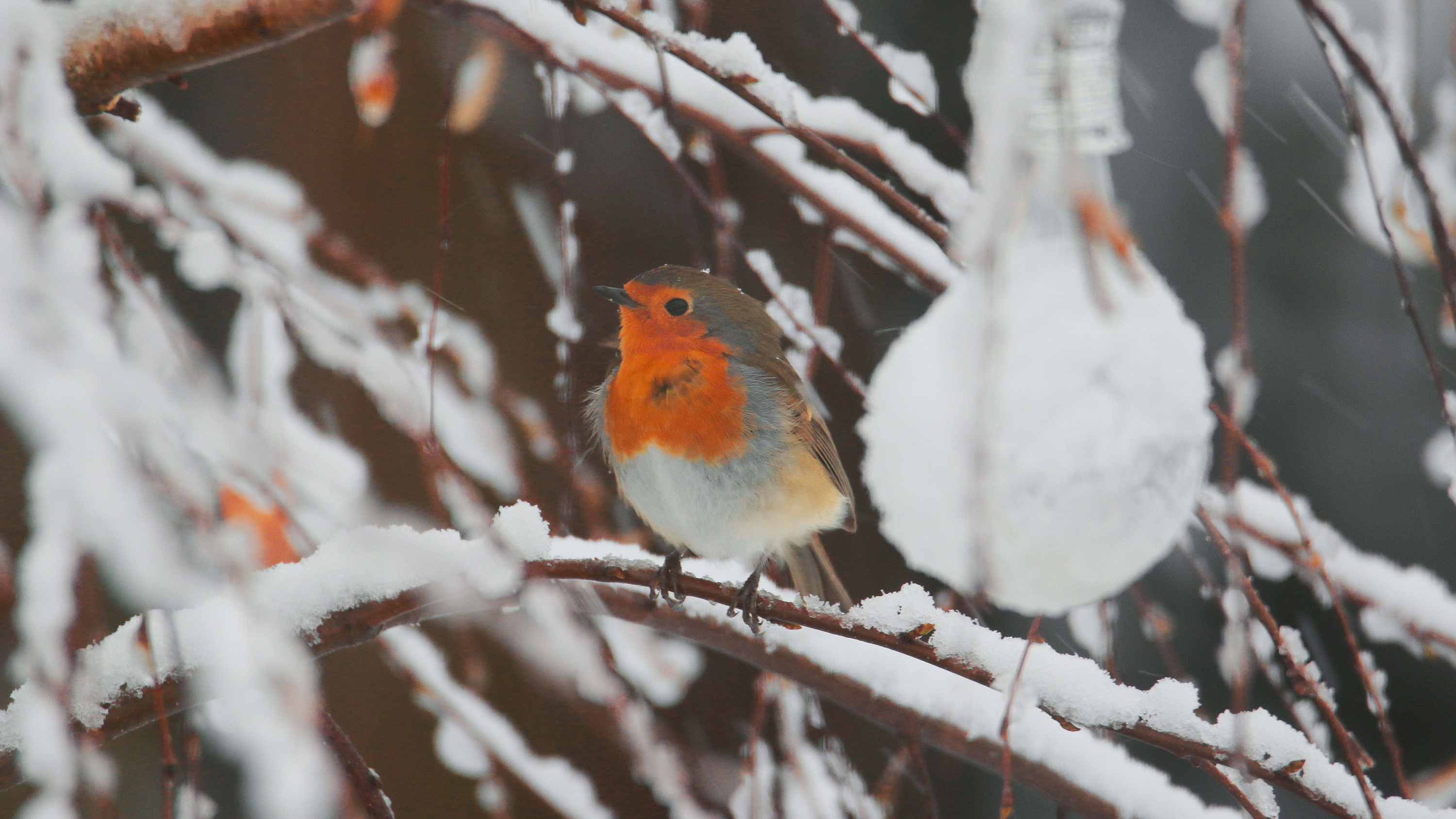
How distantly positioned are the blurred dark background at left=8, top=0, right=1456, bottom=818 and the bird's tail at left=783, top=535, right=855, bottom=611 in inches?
16.5

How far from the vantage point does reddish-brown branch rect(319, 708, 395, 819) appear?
709 mm

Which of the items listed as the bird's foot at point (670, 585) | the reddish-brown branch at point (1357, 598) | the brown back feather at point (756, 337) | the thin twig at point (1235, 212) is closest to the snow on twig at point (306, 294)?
the bird's foot at point (670, 585)

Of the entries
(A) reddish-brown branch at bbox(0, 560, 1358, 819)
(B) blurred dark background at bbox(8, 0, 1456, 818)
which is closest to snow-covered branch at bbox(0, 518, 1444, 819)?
(A) reddish-brown branch at bbox(0, 560, 1358, 819)

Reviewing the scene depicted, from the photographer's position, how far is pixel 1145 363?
357 mm

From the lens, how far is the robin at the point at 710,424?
1051 millimetres

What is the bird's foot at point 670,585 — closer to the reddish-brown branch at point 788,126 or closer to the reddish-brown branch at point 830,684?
the reddish-brown branch at point 830,684

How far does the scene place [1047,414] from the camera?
357mm

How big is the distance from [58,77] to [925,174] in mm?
791

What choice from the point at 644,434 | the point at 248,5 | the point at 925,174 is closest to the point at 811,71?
the point at 925,174

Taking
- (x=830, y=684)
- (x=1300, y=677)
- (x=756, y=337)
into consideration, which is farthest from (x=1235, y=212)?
(x=756, y=337)

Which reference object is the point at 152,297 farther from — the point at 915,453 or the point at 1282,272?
the point at 1282,272

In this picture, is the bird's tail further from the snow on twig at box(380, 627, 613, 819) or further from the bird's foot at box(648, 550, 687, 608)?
the snow on twig at box(380, 627, 613, 819)

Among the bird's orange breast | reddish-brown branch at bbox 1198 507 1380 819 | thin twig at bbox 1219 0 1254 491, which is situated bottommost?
the bird's orange breast

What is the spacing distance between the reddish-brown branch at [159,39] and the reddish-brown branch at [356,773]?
21.1 inches
